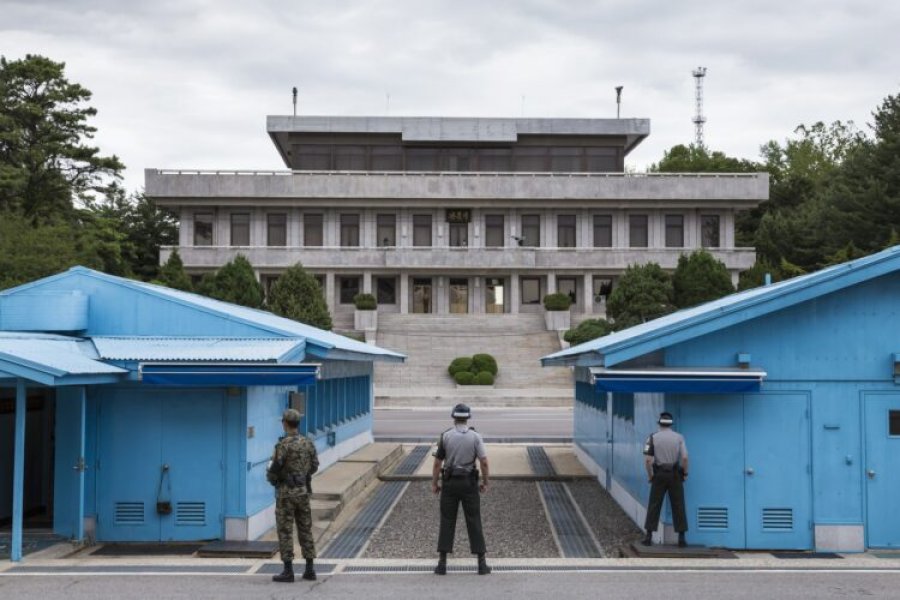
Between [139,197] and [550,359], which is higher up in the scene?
[139,197]

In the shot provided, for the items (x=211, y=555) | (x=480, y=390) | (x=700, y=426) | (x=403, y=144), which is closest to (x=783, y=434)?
(x=700, y=426)

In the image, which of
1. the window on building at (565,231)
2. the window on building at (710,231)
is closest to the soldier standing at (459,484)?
the window on building at (565,231)

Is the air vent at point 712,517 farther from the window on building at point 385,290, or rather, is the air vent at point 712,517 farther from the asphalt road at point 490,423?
the window on building at point 385,290

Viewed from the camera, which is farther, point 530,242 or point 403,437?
point 530,242

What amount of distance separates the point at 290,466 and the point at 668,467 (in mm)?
4733

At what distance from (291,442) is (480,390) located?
123ft

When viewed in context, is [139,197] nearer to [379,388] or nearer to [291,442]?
[379,388]

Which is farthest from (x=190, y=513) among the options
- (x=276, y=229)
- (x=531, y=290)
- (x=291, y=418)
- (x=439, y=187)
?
(x=531, y=290)

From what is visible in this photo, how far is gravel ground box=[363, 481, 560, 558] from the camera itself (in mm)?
13695

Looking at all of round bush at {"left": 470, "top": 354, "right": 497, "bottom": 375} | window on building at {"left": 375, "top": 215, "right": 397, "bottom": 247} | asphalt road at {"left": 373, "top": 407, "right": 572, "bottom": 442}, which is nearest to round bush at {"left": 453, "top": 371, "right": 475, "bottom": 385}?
round bush at {"left": 470, "top": 354, "right": 497, "bottom": 375}

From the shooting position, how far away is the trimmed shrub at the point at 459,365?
5109 centimetres

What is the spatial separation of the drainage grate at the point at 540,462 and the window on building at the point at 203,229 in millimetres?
44622

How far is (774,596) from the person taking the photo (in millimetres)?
10273

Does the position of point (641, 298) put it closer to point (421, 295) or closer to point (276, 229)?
point (421, 295)
